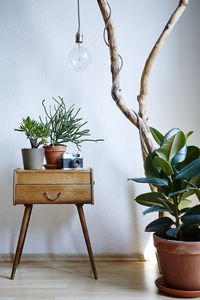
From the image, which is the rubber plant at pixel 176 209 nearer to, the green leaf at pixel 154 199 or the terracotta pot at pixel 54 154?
the green leaf at pixel 154 199

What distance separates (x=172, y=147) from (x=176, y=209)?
309 millimetres

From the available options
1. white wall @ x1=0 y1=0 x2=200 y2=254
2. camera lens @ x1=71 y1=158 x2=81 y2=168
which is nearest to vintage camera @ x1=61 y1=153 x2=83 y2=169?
camera lens @ x1=71 y1=158 x2=81 y2=168

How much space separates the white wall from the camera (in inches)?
84.8

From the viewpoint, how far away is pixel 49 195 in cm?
173

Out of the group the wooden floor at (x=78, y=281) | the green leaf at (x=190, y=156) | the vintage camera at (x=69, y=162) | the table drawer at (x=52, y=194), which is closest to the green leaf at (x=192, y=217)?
the green leaf at (x=190, y=156)

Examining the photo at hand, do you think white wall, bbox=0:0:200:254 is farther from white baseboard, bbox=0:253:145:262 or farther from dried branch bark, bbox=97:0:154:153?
dried branch bark, bbox=97:0:154:153

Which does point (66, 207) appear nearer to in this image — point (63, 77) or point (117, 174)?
point (117, 174)

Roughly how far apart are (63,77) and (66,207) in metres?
0.88

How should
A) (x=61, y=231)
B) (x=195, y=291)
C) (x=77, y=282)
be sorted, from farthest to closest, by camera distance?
(x=61, y=231), (x=77, y=282), (x=195, y=291)

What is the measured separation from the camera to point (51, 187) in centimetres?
174

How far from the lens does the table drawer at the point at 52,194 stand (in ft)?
5.65

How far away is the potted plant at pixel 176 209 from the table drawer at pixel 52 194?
32 cm

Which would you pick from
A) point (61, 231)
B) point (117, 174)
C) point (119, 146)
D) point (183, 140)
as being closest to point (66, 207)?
point (61, 231)

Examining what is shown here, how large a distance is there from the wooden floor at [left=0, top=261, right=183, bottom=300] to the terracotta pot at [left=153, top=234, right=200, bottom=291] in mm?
94
